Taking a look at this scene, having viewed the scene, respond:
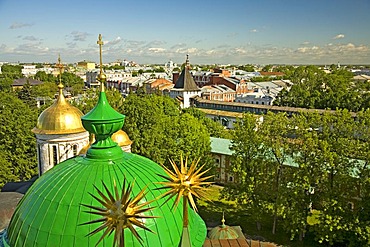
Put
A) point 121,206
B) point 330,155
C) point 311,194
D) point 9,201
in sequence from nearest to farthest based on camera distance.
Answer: point 121,206 → point 9,201 → point 330,155 → point 311,194

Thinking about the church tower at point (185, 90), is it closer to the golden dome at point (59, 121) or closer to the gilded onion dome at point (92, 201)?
the golden dome at point (59, 121)

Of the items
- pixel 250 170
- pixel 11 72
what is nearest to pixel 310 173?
pixel 250 170

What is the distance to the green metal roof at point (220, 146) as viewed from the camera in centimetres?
2808

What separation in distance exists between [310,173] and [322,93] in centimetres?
3567

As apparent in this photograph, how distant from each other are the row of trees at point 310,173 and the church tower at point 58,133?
8.89m

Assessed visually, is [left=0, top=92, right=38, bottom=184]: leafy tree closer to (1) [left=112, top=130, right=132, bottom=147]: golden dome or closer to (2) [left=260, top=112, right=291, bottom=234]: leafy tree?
(1) [left=112, top=130, right=132, bottom=147]: golden dome

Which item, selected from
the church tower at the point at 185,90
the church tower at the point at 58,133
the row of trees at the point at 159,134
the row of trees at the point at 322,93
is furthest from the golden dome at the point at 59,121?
the church tower at the point at 185,90

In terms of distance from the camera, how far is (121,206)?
3.70 meters

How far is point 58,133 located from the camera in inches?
591

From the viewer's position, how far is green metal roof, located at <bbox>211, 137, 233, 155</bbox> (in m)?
28.1

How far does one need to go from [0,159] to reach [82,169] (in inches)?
671

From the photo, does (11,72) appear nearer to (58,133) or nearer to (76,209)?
(58,133)

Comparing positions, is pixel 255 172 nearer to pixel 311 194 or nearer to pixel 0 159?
pixel 311 194

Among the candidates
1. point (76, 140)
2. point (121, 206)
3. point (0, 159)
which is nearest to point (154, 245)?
point (121, 206)
